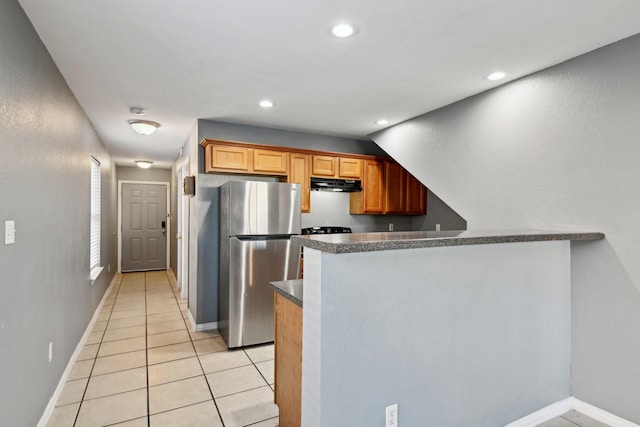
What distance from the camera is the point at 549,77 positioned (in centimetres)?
252

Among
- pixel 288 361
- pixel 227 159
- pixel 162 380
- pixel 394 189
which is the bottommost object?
pixel 162 380

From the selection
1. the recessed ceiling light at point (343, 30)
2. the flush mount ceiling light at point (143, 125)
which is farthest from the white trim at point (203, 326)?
the recessed ceiling light at point (343, 30)

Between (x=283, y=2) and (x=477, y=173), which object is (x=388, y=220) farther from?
(x=283, y=2)

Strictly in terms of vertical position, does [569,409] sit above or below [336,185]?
below

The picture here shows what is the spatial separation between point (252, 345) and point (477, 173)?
9.29ft

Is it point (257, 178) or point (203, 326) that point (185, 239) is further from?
point (257, 178)

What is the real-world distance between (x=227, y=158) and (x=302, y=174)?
972 millimetres

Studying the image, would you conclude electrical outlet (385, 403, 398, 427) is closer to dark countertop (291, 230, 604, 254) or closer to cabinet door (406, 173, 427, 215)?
dark countertop (291, 230, 604, 254)

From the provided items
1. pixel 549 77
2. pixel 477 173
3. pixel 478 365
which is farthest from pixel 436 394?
pixel 549 77

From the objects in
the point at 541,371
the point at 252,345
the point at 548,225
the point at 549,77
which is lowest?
the point at 252,345

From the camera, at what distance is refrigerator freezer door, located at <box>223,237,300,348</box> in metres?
3.50

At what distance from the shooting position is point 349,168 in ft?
15.3

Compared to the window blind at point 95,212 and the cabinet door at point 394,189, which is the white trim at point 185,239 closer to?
the window blind at point 95,212

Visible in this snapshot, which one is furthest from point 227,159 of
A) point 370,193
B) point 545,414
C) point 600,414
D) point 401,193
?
point 600,414
